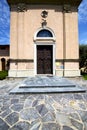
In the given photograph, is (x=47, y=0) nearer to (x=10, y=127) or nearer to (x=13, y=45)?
(x=13, y=45)

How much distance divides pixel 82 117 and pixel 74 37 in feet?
39.6

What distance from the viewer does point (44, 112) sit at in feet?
16.4

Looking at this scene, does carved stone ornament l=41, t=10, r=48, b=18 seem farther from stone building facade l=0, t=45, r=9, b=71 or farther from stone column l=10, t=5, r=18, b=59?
stone building facade l=0, t=45, r=9, b=71

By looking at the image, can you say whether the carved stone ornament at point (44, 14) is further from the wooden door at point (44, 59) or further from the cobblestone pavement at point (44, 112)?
the cobblestone pavement at point (44, 112)

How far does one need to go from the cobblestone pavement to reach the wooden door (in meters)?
10.2

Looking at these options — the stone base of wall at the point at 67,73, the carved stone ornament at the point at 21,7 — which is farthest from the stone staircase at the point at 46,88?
the carved stone ornament at the point at 21,7

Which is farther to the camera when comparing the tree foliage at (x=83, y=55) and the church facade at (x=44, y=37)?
the tree foliage at (x=83, y=55)

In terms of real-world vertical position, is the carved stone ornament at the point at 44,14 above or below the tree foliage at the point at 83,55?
above

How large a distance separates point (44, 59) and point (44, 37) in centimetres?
198

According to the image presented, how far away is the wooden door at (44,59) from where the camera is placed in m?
16.3

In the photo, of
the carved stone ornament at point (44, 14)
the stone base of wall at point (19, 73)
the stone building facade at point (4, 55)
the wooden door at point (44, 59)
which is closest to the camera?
the stone base of wall at point (19, 73)

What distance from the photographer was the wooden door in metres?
16.3

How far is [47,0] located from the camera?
16078 millimetres

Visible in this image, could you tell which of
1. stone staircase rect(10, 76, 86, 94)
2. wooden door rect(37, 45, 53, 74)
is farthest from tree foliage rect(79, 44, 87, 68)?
stone staircase rect(10, 76, 86, 94)
